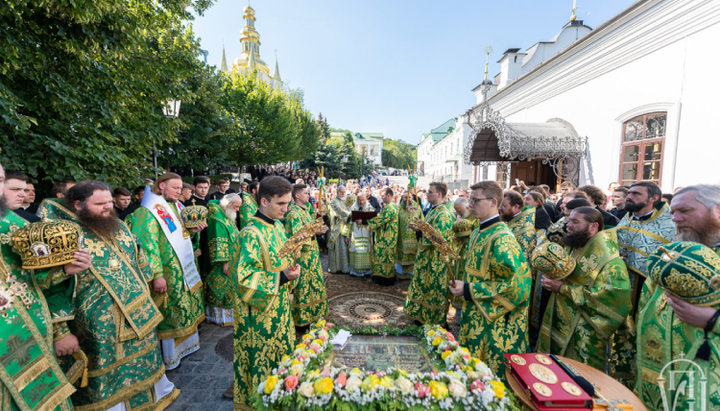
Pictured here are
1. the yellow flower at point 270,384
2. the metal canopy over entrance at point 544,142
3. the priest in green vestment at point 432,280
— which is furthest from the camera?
the metal canopy over entrance at point 544,142

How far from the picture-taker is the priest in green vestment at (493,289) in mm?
2732

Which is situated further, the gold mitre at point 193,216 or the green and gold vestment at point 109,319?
the gold mitre at point 193,216

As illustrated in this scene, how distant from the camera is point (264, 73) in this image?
181 feet

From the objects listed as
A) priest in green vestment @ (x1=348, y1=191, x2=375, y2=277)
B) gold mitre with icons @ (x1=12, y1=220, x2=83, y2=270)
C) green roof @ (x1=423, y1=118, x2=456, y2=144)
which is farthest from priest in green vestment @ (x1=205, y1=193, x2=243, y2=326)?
green roof @ (x1=423, y1=118, x2=456, y2=144)

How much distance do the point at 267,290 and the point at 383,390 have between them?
1295 mm

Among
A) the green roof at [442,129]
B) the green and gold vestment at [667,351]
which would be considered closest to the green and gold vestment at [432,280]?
the green and gold vestment at [667,351]

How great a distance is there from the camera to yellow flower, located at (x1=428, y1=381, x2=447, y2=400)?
1763mm

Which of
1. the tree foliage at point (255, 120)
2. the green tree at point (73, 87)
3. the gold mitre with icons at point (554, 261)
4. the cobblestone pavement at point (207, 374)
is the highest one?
the tree foliage at point (255, 120)

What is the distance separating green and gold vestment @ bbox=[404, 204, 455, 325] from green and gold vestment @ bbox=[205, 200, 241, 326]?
302 cm

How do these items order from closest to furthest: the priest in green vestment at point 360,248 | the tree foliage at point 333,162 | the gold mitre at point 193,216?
the gold mitre at point 193,216, the priest in green vestment at point 360,248, the tree foliage at point 333,162

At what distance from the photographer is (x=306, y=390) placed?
1.77m

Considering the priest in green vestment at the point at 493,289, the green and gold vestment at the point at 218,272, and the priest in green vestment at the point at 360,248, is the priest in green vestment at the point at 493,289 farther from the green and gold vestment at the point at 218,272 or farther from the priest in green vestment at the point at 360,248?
the priest in green vestment at the point at 360,248

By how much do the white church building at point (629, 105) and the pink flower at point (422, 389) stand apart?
974 cm

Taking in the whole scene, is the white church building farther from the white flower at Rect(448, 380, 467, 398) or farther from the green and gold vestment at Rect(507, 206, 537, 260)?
the white flower at Rect(448, 380, 467, 398)
